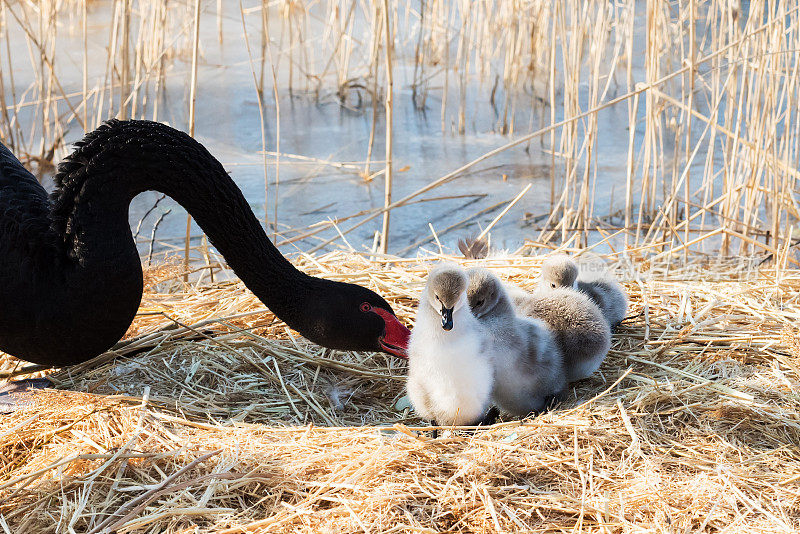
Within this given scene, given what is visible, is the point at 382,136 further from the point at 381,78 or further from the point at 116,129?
the point at 116,129

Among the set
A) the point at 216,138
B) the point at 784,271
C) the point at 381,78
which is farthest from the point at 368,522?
the point at 381,78

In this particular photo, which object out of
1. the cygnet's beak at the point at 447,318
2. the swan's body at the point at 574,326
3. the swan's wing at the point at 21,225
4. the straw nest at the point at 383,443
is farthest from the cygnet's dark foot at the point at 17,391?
the swan's body at the point at 574,326

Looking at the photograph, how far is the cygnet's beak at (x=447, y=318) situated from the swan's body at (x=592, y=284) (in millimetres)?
833

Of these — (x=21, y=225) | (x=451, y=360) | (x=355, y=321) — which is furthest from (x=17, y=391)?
(x=451, y=360)

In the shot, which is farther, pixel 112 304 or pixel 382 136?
pixel 382 136

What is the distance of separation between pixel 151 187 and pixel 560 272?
4.91 feet

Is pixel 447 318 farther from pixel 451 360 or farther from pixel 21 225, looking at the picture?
pixel 21 225

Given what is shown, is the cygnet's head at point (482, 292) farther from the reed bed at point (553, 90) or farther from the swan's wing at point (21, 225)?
the swan's wing at point (21, 225)

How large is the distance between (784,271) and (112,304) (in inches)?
112

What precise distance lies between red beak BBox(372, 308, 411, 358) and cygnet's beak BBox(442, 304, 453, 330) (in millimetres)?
440

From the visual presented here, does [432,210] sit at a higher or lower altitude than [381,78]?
lower

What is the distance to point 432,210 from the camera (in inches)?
238

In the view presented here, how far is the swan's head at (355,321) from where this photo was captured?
260cm

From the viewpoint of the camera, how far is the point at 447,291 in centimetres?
219
